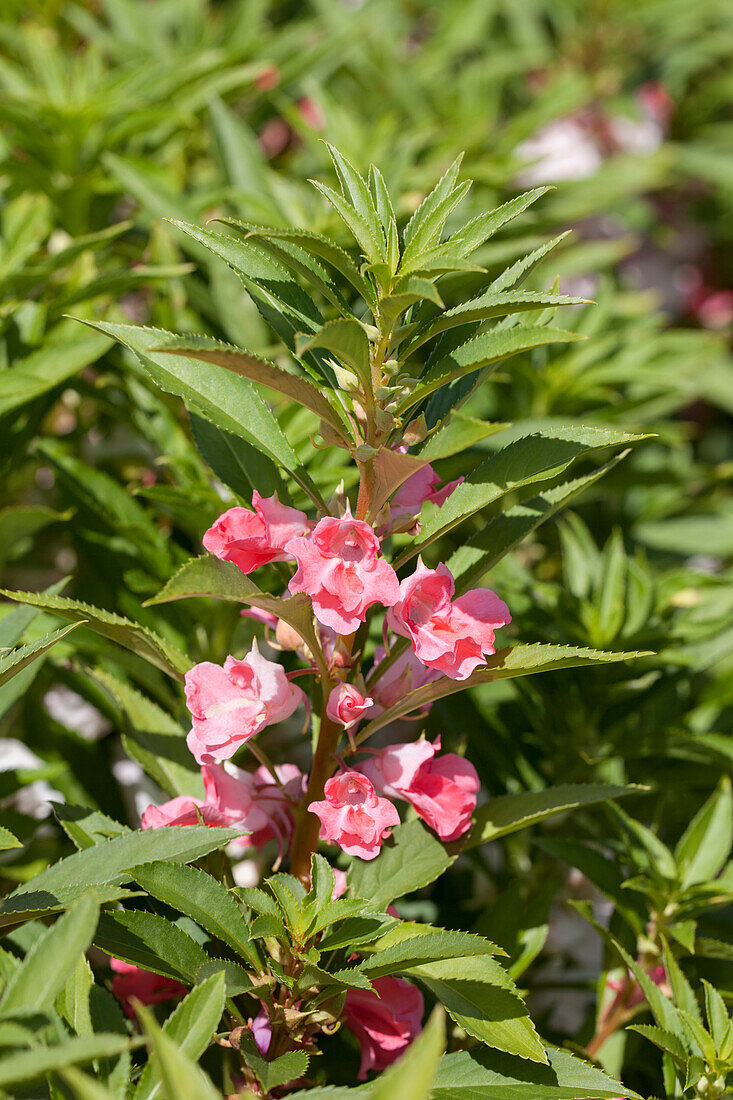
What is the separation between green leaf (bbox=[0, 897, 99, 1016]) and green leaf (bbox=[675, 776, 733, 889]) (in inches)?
24.3

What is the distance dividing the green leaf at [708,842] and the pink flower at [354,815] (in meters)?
0.39

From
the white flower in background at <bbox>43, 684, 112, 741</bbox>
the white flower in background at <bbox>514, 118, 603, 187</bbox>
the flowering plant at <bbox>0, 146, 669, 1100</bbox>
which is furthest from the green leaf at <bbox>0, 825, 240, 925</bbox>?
the white flower in background at <bbox>514, 118, 603, 187</bbox>

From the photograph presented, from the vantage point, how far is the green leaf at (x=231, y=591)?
58cm

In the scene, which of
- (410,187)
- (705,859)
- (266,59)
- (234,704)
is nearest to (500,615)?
(234,704)

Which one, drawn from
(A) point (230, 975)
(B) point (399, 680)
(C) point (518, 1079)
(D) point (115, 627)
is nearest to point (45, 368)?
(D) point (115, 627)

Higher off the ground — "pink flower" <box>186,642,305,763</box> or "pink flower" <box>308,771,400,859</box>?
"pink flower" <box>186,642,305,763</box>

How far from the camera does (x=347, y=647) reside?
28.0 inches

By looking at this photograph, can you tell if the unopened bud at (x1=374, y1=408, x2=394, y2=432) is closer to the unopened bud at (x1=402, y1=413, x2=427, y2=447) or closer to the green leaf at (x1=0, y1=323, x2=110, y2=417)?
the unopened bud at (x1=402, y1=413, x2=427, y2=447)

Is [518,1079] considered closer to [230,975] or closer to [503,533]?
[230,975]

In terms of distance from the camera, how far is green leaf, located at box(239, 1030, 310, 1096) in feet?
2.00

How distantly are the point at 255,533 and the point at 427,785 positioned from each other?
0.83 ft

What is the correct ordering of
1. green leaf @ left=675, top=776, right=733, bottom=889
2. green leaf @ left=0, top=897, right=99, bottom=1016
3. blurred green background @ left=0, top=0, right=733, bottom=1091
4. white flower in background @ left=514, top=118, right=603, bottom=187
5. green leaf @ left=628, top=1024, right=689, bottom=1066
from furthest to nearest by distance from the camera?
white flower in background @ left=514, top=118, right=603, bottom=187
blurred green background @ left=0, top=0, right=733, bottom=1091
green leaf @ left=675, top=776, right=733, bottom=889
green leaf @ left=628, top=1024, right=689, bottom=1066
green leaf @ left=0, top=897, right=99, bottom=1016

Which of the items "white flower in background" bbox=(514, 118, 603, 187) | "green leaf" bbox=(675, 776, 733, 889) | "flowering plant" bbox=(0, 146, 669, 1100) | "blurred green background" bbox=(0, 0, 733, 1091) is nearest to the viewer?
"flowering plant" bbox=(0, 146, 669, 1100)

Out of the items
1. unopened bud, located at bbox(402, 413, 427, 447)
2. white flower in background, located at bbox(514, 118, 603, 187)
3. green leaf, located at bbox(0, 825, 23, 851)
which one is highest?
unopened bud, located at bbox(402, 413, 427, 447)
